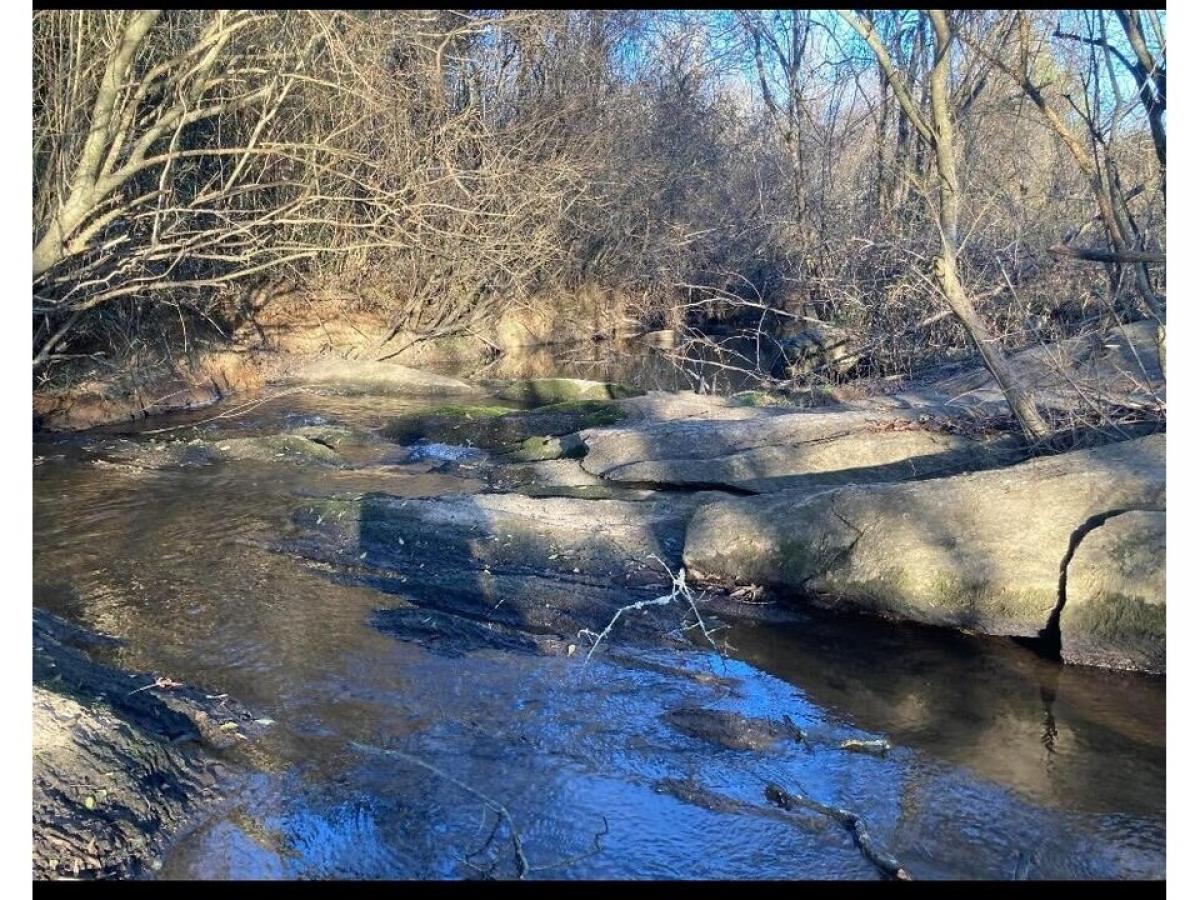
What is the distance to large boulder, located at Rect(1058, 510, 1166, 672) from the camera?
20.0 ft

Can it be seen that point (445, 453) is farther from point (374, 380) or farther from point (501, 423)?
point (374, 380)

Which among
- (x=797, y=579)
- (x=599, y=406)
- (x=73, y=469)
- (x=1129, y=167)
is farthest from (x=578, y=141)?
(x=797, y=579)

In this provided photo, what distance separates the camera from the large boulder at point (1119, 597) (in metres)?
6.11

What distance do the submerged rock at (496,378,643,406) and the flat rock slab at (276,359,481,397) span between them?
0.79 metres

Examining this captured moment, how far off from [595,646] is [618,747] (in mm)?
1318

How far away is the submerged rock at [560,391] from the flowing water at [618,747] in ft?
27.7

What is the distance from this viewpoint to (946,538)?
704 cm

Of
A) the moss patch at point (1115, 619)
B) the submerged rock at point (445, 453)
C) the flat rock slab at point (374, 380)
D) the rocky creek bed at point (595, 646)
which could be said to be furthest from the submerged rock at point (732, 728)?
the flat rock slab at point (374, 380)

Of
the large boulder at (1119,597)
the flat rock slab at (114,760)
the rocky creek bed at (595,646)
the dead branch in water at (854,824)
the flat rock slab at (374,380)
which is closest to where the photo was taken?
the flat rock slab at (114,760)

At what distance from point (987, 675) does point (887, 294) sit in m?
8.26

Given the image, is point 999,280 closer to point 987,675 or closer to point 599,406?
point 599,406

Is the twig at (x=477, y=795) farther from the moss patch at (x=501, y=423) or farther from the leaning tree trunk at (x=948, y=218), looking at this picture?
the moss patch at (x=501, y=423)

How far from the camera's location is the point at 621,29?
26.2 metres

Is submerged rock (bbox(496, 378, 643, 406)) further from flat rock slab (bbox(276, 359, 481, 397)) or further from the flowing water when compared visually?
the flowing water
